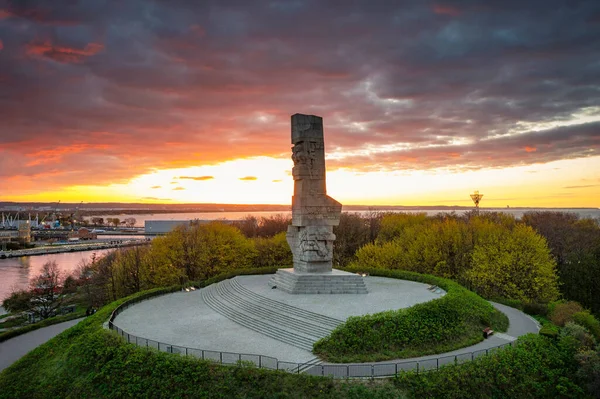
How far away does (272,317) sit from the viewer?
25.8 m

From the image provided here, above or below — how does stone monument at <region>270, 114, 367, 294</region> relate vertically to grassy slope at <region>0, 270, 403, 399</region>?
above

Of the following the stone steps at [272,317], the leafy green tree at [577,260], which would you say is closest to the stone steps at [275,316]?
the stone steps at [272,317]

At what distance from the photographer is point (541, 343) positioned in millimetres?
22828

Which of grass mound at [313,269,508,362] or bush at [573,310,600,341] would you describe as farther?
bush at [573,310,600,341]

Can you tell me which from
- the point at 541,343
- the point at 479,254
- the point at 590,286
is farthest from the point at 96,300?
the point at 590,286

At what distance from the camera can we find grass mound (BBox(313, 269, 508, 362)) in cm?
2084

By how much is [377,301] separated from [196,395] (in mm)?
13924

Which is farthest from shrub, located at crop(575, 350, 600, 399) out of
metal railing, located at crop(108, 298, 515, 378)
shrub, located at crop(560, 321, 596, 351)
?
metal railing, located at crop(108, 298, 515, 378)

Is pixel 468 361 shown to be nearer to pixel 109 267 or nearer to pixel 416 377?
pixel 416 377

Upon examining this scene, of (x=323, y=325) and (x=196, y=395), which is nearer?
(x=196, y=395)

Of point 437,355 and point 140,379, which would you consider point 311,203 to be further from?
point 140,379

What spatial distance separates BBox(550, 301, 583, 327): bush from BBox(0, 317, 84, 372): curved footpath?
3383cm

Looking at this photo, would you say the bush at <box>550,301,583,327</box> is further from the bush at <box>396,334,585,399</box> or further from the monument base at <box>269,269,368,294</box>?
the monument base at <box>269,269,368,294</box>

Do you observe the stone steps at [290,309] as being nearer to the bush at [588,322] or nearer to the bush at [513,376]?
the bush at [513,376]
